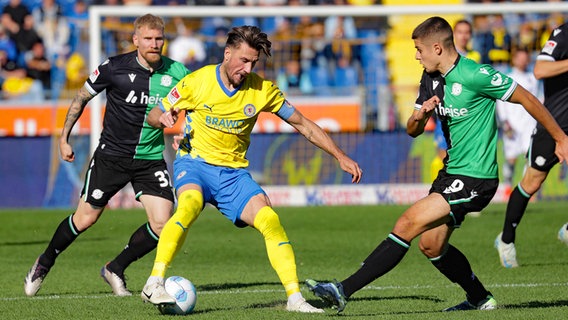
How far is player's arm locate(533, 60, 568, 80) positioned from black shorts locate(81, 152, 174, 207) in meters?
3.77

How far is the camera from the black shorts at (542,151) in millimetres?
10836

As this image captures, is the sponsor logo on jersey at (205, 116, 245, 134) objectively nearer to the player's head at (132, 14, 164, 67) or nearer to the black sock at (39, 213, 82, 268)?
the player's head at (132, 14, 164, 67)

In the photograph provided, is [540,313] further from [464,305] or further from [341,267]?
[341,267]

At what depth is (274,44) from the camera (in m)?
20.7

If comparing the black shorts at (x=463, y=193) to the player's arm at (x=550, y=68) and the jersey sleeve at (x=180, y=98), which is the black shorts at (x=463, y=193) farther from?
the player's arm at (x=550, y=68)

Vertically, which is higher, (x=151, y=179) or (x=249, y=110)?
(x=249, y=110)

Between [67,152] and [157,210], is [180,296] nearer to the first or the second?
[157,210]

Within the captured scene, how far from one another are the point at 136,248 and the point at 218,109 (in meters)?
2.07

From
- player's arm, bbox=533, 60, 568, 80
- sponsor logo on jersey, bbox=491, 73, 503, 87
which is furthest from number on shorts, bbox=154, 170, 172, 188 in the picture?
player's arm, bbox=533, 60, 568, 80

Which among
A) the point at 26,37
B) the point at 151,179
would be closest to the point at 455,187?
the point at 151,179

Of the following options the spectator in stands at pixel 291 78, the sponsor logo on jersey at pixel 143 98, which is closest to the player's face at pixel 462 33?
the sponsor logo on jersey at pixel 143 98

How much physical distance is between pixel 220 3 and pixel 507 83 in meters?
15.0

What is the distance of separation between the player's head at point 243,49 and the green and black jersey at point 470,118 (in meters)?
1.35

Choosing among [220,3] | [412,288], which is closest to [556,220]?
[412,288]
